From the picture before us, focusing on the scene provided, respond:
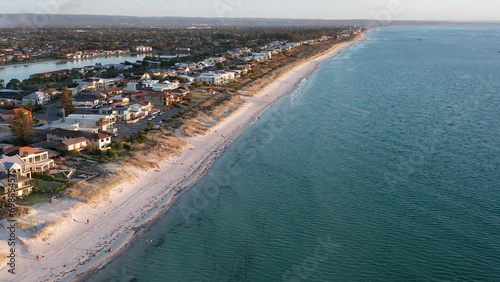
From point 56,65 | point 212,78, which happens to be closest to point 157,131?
point 212,78

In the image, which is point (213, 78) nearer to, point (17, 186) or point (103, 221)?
point (17, 186)

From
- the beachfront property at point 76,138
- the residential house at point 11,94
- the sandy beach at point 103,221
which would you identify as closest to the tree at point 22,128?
the beachfront property at point 76,138

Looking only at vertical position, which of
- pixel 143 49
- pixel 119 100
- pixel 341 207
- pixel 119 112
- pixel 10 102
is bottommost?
pixel 143 49

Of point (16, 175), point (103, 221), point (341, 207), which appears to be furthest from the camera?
point (341, 207)

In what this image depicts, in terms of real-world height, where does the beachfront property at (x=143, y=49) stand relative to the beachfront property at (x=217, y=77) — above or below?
below

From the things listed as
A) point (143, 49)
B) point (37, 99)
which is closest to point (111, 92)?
point (37, 99)

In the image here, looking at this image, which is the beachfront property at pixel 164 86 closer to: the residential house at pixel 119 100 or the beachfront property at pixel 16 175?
the residential house at pixel 119 100

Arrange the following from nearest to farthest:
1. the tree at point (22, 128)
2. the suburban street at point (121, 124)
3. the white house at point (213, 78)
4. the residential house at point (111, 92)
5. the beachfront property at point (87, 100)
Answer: the tree at point (22, 128)
the suburban street at point (121, 124)
the beachfront property at point (87, 100)
the residential house at point (111, 92)
the white house at point (213, 78)

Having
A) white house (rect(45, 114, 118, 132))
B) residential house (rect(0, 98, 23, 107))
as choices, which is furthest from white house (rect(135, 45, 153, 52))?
white house (rect(45, 114, 118, 132))
